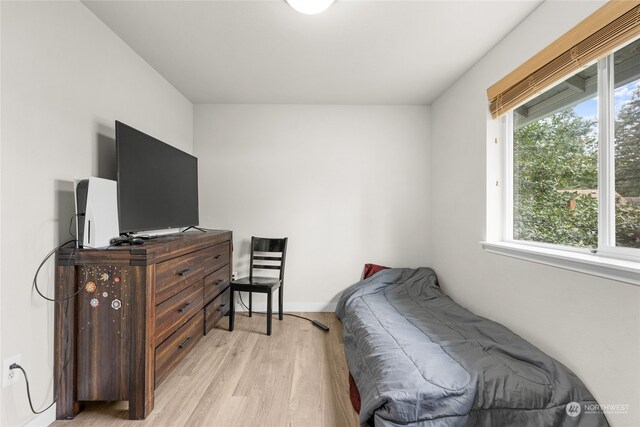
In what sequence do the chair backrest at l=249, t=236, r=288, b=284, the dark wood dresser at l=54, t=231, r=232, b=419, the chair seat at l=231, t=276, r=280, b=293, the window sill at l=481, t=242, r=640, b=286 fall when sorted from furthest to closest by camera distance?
the chair backrest at l=249, t=236, r=288, b=284
the chair seat at l=231, t=276, r=280, b=293
the dark wood dresser at l=54, t=231, r=232, b=419
the window sill at l=481, t=242, r=640, b=286

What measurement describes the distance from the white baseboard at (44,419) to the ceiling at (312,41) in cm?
235

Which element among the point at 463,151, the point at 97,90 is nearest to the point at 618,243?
the point at 463,151

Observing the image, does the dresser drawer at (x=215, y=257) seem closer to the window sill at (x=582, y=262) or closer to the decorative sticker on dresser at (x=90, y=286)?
the decorative sticker on dresser at (x=90, y=286)

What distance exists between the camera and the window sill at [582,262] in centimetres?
121

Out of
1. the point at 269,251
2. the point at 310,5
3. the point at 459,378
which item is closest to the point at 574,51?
the point at 310,5

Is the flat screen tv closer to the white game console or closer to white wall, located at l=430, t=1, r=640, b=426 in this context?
the white game console

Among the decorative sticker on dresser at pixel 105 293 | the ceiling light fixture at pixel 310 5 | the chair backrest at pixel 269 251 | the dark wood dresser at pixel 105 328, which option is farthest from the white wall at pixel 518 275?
the decorative sticker on dresser at pixel 105 293

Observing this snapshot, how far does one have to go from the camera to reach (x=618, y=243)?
1423 millimetres

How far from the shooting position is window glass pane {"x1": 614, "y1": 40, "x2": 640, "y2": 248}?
1328 mm

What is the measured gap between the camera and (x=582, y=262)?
1407 millimetres

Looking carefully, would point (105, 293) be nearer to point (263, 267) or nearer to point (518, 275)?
point (263, 267)

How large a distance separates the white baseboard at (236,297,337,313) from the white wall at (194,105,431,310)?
23mm

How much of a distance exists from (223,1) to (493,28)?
1.78 m

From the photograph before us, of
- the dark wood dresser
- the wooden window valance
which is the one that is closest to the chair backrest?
the dark wood dresser
